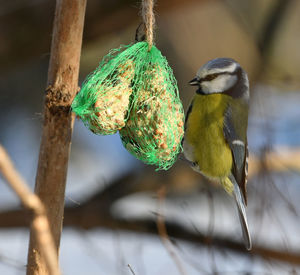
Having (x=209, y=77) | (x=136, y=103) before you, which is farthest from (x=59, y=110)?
(x=209, y=77)

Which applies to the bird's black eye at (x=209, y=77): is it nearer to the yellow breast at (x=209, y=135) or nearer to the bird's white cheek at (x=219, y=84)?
the bird's white cheek at (x=219, y=84)

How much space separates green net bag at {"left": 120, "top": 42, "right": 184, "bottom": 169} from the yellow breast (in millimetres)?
534

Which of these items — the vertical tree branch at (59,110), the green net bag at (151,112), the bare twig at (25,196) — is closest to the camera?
the bare twig at (25,196)

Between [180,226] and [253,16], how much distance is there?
9.72 feet

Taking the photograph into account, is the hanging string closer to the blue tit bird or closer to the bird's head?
the bird's head

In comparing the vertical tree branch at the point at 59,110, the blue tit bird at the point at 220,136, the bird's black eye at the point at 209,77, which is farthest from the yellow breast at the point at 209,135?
the vertical tree branch at the point at 59,110

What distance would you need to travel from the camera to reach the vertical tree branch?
65.4 inches

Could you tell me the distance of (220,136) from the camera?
2570 mm

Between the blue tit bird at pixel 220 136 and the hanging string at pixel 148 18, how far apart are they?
662 mm

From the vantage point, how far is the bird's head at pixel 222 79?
244cm

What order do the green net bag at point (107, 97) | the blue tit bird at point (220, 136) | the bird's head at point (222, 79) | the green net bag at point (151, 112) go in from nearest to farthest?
the green net bag at point (107, 97), the green net bag at point (151, 112), the bird's head at point (222, 79), the blue tit bird at point (220, 136)

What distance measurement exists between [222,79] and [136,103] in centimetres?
79

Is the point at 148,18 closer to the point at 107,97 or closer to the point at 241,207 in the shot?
the point at 107,97

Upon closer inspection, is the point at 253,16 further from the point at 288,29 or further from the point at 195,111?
the point at 195,111
